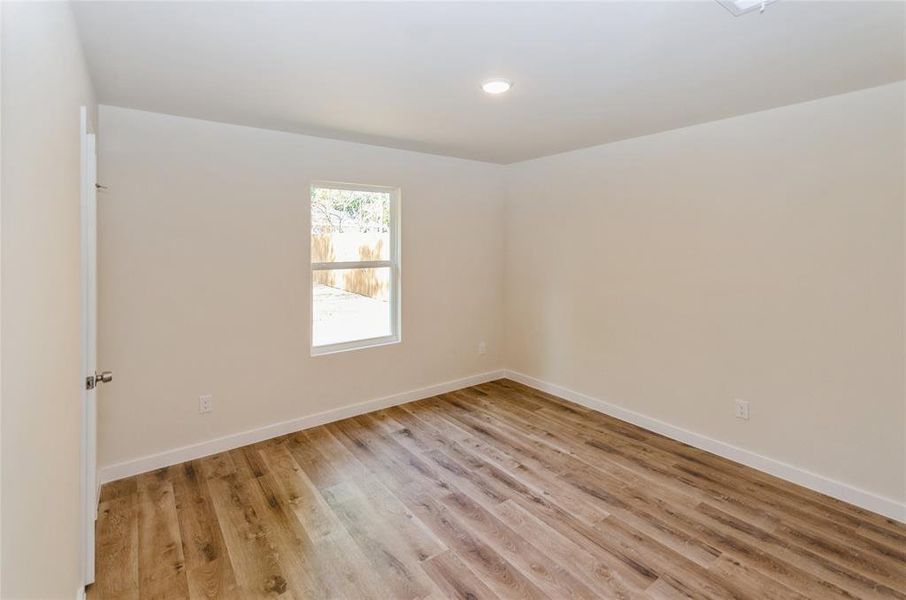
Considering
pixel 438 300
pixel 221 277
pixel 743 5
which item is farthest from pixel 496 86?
pixel 438 300

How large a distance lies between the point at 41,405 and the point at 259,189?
242cm

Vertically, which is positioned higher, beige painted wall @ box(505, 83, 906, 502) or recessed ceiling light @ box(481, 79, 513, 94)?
recessed ceiling light @ box(481, 79, 513, 94)

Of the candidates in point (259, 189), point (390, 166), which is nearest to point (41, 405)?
point (259, 189)

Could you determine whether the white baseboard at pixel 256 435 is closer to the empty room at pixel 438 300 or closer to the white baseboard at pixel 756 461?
the empty room at pixel 438 300

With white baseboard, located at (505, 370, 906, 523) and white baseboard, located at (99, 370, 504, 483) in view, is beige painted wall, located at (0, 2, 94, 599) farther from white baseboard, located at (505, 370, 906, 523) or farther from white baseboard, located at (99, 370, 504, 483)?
white baseboard, located at (505, 370, 906, 523)

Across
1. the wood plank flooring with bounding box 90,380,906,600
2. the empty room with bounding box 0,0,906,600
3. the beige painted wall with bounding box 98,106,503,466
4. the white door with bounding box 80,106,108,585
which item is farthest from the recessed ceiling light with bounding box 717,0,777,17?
the beige painted wall with bounding box 98,106,503,466

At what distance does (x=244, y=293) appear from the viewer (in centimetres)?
321

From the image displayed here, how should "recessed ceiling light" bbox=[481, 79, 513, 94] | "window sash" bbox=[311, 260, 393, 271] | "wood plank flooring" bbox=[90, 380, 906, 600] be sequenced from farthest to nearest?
"window sash" bbox=[311, 260, 393, 271] → "recessed ceiling light" bbox=[481, 79, 513, 94] → "wood plank flooring" bbox=[90, 380, 906, 600]

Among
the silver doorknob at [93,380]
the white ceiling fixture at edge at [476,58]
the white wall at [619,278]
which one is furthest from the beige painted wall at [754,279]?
the silver doorknob at [93,380]

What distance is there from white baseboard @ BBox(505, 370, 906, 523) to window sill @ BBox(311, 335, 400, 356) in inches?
65.0

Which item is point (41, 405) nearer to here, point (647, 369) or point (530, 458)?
point (530, 458)

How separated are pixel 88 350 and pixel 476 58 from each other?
81.2 inches

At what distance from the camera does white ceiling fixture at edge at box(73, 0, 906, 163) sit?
165cm

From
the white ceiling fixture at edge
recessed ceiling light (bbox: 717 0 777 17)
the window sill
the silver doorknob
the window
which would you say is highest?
the white ceiling fixture at edge
